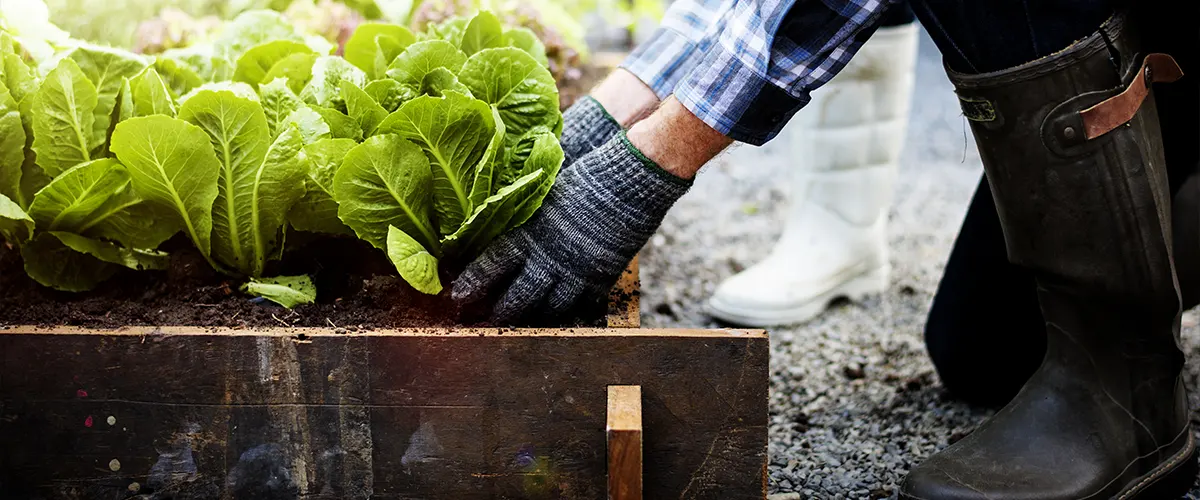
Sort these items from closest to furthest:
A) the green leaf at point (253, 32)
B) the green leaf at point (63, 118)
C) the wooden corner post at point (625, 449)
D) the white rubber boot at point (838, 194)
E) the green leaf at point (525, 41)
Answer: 1. the wooden corner post at point (625, 449)
2. the green leaf at point (63, 118)
3. the green leaf at point (525, 41)
4. the green leaf at point (253, 32)
5. the white rubber boot at point (838, 194)

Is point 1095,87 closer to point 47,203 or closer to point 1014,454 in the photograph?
point 1014,454

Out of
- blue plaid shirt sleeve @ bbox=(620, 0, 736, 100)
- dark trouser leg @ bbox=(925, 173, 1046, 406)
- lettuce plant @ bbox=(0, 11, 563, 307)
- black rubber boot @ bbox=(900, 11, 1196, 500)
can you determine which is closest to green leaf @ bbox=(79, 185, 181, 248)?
lettuce plant @ bbox=(0, 11, 563, 307)

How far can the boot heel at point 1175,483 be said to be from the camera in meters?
1.42

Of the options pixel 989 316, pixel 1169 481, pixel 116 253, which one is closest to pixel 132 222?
pixel 116 253

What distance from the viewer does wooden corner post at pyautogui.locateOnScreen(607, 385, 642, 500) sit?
1077 millimetres

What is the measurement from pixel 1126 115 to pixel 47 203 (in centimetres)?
140

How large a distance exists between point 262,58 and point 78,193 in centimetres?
44

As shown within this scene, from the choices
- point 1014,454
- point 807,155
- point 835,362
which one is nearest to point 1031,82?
point 1014,454

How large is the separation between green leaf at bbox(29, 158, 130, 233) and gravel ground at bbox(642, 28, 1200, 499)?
31.6 inches

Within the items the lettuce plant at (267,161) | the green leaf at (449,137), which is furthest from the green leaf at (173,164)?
the green leaf at (449,137)

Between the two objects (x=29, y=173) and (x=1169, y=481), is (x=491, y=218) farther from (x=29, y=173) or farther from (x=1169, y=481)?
(x=1169, y=481)

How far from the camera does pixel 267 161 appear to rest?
128 cm

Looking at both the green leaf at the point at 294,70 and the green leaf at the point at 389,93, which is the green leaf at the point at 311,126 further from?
the green leaf at the point at 294,70

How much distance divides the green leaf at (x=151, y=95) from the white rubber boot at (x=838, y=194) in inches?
54.9
